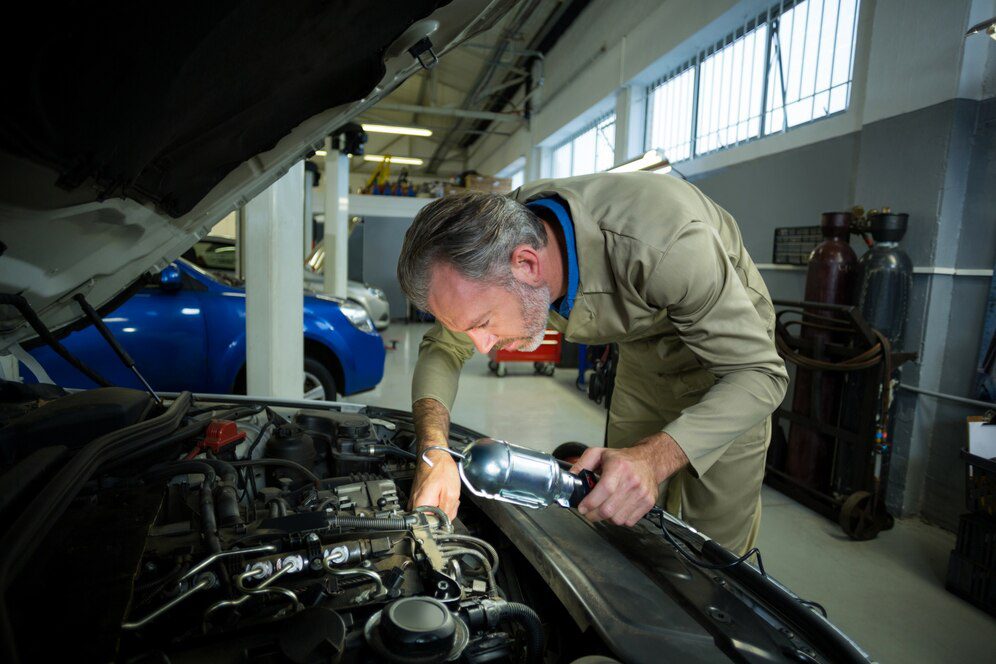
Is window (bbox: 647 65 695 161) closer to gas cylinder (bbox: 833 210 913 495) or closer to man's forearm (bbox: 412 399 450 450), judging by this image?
gas cylinder (bbox: 833 210 913 495)

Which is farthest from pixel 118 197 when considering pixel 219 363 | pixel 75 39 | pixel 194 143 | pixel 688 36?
pixel 688 36

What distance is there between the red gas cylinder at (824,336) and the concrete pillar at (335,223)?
4.63 m

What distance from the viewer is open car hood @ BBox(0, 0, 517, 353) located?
679mm

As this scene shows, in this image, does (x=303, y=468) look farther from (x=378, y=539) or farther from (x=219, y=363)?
(x=219, y=363)

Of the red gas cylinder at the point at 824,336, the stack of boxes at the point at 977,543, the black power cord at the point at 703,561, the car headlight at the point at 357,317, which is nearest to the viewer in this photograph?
the black power cord at the point at 703,561

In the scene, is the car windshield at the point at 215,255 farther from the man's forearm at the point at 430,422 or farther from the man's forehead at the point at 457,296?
the man's forehead at the point at 457,296

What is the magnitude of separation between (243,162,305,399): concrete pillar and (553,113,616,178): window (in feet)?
15.6

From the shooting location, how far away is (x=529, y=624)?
0.87 meters

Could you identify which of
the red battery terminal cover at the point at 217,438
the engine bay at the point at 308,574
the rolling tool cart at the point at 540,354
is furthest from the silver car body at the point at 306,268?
the engine bay at the point at 308,574

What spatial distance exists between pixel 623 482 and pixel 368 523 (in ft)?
1.58

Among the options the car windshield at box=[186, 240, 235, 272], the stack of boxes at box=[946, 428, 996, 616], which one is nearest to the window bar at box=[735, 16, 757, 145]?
the stack of boxes at box=[946, 428, 996, 616]

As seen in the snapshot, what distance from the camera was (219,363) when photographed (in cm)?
327

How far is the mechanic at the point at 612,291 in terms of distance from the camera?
1.16 meters

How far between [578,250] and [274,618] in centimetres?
92
